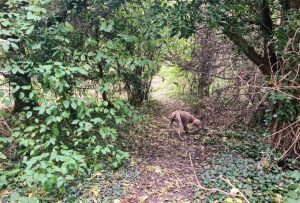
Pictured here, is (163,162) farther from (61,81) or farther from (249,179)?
(61,81)

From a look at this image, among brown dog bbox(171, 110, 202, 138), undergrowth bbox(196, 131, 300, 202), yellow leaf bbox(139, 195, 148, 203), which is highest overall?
brown dog bbox(171, 110, 202, 138)

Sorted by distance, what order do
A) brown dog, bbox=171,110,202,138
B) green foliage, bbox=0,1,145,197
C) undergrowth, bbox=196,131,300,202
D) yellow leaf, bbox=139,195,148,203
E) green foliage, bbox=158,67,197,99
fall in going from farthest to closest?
green foliage, bbox=158,67,197,99, brown dog, bbox=171,110,202,138, green foliage, bbox=0,1,145,197, yellow leaf, bbox=139,195,148,203, undergrowth, bbox=196,131,300,202

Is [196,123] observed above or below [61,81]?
below

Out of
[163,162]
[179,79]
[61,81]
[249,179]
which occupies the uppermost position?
[61,81]

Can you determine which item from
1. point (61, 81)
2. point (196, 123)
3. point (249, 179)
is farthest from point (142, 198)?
point (196, 123)

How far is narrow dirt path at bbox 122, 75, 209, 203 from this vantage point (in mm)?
3512

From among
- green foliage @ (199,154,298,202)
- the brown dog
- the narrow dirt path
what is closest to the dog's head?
the brown dog

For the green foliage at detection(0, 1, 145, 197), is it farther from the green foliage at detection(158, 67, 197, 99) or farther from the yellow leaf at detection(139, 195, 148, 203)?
the green foliage at detection(158, 67, 197, 99)

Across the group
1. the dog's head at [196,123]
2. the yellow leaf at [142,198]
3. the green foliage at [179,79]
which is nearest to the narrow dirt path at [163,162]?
the yellow leaf at [142,198]

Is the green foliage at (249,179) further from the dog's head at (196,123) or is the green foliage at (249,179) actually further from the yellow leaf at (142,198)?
the dog's head at (196,123)

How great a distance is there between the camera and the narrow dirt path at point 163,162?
138 inches

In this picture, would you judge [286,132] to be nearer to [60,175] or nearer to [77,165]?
[77,165]

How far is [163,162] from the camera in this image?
4336 mm

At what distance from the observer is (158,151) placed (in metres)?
4.72
